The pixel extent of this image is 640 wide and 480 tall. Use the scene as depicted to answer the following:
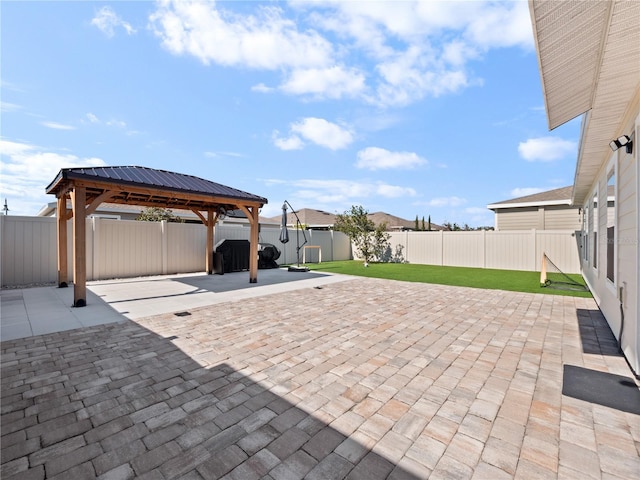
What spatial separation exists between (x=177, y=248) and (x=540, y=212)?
17.9m

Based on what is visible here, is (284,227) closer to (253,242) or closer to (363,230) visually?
(253,242)

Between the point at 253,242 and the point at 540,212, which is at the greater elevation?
the point at 540,212

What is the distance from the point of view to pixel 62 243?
7.67 m

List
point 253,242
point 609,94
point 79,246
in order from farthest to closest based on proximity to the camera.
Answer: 1. point 253,242
2. point 79,246
3. point 609,94

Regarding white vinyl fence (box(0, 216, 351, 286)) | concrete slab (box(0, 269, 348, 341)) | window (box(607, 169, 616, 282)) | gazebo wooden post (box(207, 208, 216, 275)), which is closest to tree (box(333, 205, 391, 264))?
white vinyl fence (box(0, 216, 351, 286))

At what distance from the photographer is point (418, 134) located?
17.8 metres

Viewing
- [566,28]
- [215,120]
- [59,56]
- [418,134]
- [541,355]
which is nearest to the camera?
[566,28]

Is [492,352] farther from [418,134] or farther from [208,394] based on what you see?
[418,134]

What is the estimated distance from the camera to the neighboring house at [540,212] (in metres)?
15.0

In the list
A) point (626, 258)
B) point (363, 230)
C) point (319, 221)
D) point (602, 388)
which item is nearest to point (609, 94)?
point (626, 258)

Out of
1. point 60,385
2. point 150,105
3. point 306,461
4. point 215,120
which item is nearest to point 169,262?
point 150,105

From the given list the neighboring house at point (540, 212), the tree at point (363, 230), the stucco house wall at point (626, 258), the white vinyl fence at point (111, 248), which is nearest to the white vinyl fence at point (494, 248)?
the tree at point (363, 230)

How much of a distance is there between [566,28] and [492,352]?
→ 3182 mm

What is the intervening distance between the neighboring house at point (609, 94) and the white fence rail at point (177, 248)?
8.33 m
